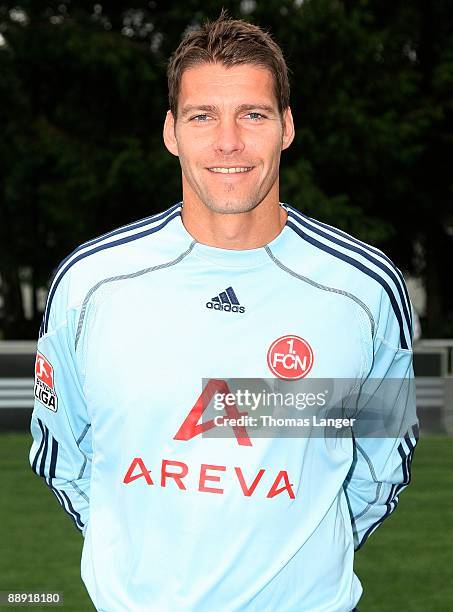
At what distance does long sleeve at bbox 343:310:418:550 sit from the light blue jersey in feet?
0.13

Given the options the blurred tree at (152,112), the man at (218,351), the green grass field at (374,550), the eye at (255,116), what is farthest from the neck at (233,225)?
the blurred tree at (152,112)

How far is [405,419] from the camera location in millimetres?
3309

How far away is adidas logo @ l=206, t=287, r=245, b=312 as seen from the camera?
9.41 feet

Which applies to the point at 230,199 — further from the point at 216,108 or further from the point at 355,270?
the point at 355,270

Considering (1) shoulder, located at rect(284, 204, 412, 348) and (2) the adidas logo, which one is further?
(1) shoulder, located at rect(284, 204, 412, 348)

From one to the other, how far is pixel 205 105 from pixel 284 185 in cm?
2342

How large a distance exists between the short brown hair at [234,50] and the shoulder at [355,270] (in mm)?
353

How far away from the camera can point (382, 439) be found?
3244 millimetres

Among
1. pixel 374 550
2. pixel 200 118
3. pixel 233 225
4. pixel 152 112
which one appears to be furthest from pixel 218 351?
pixel 152 112

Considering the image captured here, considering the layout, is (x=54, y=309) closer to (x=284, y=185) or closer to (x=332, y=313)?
(x=332, y=313)

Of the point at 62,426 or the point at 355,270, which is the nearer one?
the point at 355,270

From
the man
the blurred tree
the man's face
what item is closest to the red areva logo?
the man

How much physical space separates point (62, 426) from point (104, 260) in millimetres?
511

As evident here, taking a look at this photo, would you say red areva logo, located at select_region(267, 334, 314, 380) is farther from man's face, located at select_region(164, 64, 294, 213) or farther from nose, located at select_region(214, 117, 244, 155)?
nose, located at select_region(214, 117, 244, 155)
